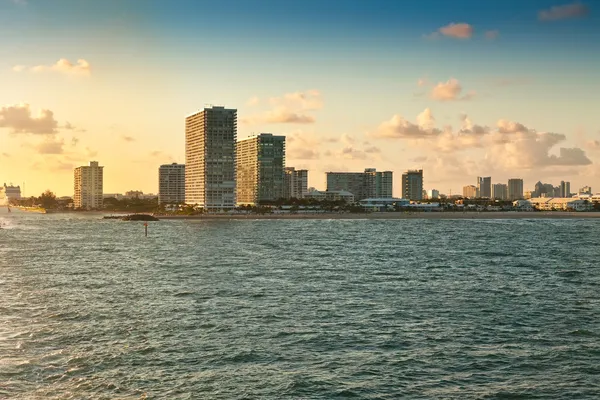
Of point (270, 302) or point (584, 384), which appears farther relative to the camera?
point (270, 302)

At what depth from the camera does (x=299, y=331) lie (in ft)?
125

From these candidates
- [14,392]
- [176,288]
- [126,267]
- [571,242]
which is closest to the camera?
[14,392]

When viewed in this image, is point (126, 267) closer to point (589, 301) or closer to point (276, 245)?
point (276, 245)

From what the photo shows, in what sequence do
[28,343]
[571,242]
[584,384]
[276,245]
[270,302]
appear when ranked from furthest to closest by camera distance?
[571,242]
[276,245]
[270,302]
[28,343]
[584,384]

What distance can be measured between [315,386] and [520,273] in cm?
4909

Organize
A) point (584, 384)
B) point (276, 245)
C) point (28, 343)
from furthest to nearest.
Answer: point (276, 245)
point (28, 343)
point (584, 384)

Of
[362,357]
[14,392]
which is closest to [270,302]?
[362,357]

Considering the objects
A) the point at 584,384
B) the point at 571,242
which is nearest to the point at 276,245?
the point at 571,242

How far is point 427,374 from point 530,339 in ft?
34.5

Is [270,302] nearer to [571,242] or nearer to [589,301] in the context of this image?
[589,301]

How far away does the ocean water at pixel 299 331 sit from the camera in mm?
28016

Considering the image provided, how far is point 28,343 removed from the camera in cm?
3466

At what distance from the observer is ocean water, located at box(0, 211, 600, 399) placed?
28.0 meters

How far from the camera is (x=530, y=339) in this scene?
36500mm
